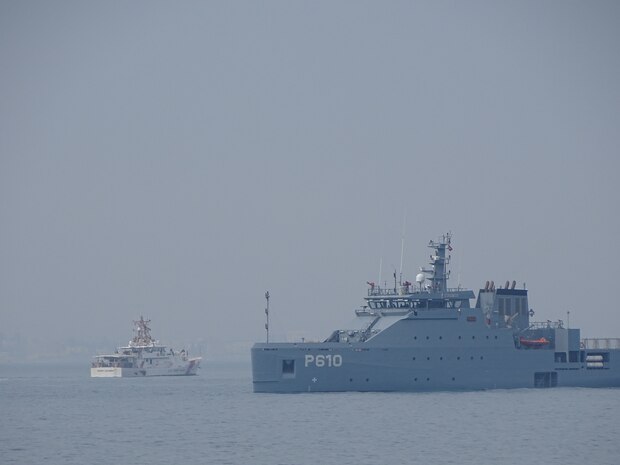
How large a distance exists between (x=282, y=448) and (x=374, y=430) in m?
6.76

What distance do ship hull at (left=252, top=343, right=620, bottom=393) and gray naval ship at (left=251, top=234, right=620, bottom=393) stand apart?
6cm

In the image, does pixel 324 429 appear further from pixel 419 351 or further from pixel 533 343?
pixel 533 343

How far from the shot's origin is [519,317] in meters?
81.2

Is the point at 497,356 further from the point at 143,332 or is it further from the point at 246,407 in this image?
the point at 143,332

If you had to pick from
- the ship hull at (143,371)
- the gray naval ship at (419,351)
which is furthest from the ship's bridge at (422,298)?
the ship hull at (143,371)

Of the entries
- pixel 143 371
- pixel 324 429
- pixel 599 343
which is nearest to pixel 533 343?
pixel 599 343

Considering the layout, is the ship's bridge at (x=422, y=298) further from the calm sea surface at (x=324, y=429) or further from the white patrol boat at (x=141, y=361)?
the white patrol boat at (x=141, y=361)

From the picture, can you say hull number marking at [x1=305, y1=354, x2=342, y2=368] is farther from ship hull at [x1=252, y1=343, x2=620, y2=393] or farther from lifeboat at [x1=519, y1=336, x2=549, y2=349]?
lifeboat at [x1=519, y1=336, x2=549, y2=349]

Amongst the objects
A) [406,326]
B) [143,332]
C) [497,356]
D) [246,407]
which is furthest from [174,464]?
[143,332]

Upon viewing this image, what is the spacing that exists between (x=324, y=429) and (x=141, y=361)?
7336cm

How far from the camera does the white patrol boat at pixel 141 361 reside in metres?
128

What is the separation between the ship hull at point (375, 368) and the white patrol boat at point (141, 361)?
54.9 meters

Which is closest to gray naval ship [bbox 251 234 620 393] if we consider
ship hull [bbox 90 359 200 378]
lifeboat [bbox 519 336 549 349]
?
lifeboat [bbox 519 336 549 349]

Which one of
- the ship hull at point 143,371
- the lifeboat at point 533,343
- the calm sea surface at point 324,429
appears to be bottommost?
the calm sea surface at point 324,429
